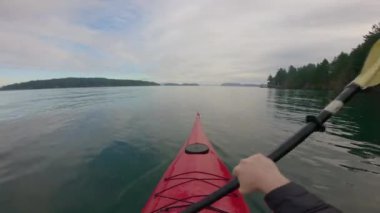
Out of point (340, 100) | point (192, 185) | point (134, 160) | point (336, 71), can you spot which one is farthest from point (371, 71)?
point (336, 71)

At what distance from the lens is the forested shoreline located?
181ft

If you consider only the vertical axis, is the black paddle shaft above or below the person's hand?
above

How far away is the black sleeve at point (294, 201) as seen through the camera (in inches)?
48.0

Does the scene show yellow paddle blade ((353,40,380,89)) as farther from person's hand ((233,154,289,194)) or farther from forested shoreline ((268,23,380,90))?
forested shoreline ((268,23,380,90))

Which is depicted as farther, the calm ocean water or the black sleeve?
the calm ocean water

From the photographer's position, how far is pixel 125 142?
41.3ft

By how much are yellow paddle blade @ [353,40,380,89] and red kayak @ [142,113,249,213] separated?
3.16 metres

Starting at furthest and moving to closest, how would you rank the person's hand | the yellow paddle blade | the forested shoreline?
the forested shoreline, the yellow paddle blade, the person's hand

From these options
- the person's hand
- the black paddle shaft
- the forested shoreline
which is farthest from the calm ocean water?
the forested shoreline

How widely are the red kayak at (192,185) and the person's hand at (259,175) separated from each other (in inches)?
111

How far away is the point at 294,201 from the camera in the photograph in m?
1.25

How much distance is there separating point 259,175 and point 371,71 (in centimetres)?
101

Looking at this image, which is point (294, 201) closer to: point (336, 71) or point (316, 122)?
point (316, 122)

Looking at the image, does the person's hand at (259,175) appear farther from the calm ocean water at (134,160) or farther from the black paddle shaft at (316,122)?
the calm ocean water at (134,160)
